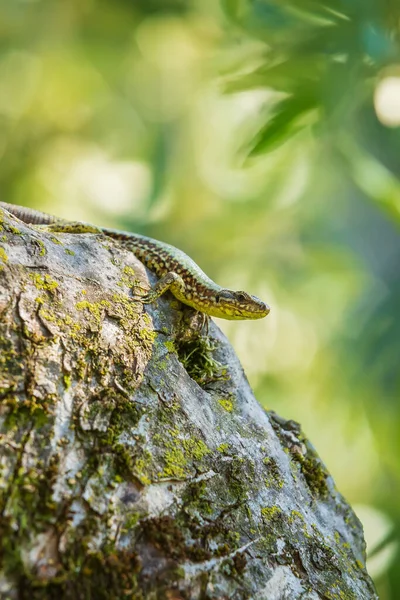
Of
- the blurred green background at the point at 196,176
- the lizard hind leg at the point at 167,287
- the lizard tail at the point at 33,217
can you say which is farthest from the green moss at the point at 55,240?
the blurred green background at the point at 196,176

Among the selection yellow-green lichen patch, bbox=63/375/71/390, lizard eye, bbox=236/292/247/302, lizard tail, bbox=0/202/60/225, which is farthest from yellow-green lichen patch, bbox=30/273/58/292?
lizard eye, bbox=236/292/247/302

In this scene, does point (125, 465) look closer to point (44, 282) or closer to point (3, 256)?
point (44, 282)

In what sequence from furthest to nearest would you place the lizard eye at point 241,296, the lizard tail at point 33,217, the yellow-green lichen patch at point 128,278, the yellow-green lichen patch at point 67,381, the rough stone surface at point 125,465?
the lizard eye at point 241,296
the lizard tail at point 33,217
the yellow-green lichen patch at point 128,278
the yellow-green lichen patch at point 67,381
the rough stone surface at point 125,465

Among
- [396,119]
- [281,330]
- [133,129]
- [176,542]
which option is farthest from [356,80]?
[133,129]

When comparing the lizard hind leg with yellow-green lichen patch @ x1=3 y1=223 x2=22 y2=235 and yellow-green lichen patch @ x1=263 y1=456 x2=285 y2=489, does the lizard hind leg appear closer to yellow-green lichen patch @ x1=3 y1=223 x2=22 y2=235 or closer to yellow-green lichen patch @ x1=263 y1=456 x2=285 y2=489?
yellow-green lichen patch @ x1=3 y1=223 x2=22 y2=235

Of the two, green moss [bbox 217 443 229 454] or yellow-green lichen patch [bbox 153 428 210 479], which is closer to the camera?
yellow-green lichen patch [bbox 153 428 210 479]

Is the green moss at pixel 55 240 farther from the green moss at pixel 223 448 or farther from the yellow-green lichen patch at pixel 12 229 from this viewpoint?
the green moss at pixel 223 448
